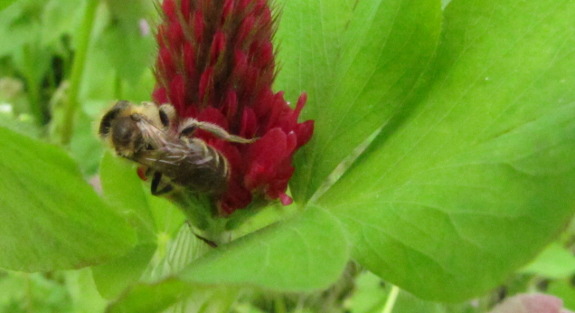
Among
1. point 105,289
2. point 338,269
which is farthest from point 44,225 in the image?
point 338,269

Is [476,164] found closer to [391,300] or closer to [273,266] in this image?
[273,266]

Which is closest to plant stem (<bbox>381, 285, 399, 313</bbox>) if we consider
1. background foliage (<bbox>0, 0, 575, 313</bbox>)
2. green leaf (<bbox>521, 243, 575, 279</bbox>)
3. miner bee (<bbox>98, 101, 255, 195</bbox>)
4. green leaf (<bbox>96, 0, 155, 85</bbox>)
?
background foliage (<bbox>0, 0, 575, 313</bbox>)

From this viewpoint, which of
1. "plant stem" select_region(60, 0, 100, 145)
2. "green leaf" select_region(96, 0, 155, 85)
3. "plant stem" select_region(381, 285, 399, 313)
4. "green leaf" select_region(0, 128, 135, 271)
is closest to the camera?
"green leaf" select_region(0, 128, 135, 271)

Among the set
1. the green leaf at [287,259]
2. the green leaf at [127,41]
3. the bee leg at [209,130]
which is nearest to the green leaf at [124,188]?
the bee leg at [209,130]

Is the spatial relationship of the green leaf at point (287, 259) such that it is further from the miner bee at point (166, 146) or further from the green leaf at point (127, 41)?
the green leaf at point (127, 41)

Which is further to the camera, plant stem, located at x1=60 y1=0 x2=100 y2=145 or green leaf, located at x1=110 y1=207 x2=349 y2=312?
plant stem, located at x1=60 y1=0 x2=100 y2=145

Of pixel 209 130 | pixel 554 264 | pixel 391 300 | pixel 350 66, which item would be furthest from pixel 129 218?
pixel 554 264

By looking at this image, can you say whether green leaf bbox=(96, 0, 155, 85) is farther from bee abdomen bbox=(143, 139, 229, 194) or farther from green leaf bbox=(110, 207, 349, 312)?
green leaf bbox=(110, 207, 349, 312)
